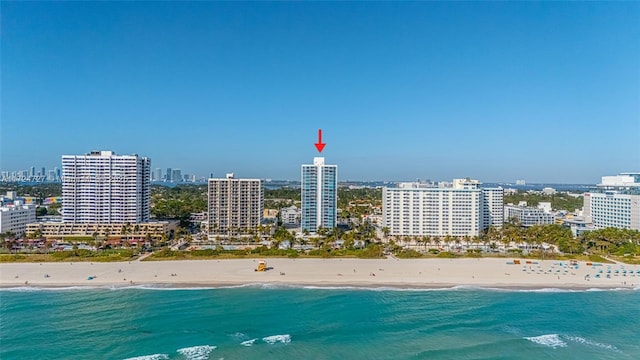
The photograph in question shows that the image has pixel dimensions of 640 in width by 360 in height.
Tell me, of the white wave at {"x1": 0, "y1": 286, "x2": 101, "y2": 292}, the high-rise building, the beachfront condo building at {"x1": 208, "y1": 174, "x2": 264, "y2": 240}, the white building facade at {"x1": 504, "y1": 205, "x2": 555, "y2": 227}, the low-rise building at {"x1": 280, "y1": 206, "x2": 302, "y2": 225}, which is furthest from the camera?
the low-rise building at {"x1": 280, "y1": 206, "x2": 302, "y2": 225}

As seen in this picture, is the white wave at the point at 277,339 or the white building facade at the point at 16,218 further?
the white building facade at the point at 16,218

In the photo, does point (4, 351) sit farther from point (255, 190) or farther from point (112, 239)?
point (255, 190)

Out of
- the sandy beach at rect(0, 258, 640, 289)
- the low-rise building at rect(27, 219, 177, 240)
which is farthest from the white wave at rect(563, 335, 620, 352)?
the low-rise building at rect(27, 219, 177, 240)

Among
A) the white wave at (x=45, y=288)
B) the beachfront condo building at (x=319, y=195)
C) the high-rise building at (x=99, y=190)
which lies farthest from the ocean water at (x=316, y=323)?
the beachfront condo building at (x=319, y=195)

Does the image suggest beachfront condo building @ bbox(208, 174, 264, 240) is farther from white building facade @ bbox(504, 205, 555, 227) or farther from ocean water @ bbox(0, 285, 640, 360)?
white building facade @ bbox(504, 205, 555, 227)

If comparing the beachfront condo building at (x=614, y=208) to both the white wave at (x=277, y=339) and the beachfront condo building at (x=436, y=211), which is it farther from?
the white wave at (x=277, y=339)

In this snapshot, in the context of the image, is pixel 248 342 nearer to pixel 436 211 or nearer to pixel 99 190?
pixel 436 211
